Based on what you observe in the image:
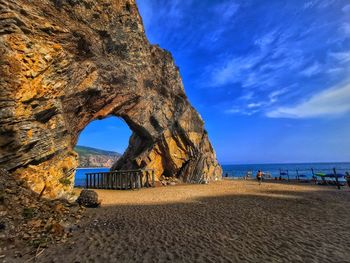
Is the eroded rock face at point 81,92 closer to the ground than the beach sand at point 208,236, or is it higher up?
higher up

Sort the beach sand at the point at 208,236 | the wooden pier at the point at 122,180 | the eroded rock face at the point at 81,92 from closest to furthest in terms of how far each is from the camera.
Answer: the beach sand at the point at 208,236 < the eroded rock face at the point at 81,92 < the wooden pier at the point at 122,180

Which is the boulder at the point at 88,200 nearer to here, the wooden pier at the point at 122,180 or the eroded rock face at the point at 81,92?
the eroded rock face at the point at 81,92

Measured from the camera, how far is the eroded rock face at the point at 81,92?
13992 millimetres

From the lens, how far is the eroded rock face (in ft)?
45.9

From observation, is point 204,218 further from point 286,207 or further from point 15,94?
point 15,94

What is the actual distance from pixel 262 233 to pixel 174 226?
4073 millimetres

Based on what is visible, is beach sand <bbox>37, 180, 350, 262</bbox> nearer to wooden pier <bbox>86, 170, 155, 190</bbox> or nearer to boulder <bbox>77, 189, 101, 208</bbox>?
boulder <bbox>77, 189, 101, 208</bbox>

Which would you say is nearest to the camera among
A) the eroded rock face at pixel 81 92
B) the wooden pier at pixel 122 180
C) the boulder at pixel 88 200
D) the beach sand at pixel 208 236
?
the beach sand at pixel 208 236

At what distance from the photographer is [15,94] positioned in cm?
1359

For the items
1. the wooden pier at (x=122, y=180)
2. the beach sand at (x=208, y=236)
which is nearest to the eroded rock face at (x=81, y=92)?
the wooden pier at (x=122, y=180)

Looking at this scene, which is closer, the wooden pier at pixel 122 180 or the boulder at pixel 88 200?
the boulder at pixel 88 200

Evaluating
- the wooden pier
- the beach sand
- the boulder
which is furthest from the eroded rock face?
the beach sand

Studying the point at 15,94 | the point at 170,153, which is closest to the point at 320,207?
the point at 15,94

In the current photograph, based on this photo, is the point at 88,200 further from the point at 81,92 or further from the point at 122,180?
the point at 122,180
